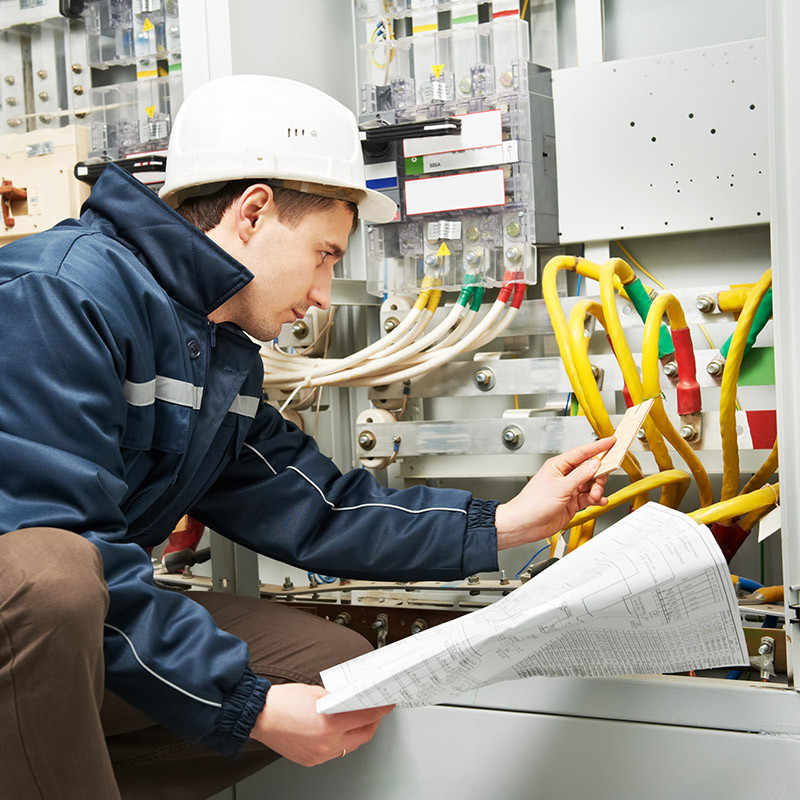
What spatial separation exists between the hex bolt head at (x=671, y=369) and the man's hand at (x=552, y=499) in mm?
365

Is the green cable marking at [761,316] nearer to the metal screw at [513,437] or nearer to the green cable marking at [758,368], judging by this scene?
the green cable marking at [758,368]

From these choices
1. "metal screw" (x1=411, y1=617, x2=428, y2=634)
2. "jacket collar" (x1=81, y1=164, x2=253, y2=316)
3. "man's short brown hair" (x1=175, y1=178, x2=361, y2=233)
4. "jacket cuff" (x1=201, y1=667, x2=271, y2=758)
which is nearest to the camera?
"jacket cuff" (x1=201, y1=667, x2=271, y2=758)

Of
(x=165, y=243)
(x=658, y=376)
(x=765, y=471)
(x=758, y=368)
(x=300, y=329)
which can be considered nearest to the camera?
(x=165, y=243)

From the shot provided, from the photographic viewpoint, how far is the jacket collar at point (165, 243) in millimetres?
1157

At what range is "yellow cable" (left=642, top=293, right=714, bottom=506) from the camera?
143 cm

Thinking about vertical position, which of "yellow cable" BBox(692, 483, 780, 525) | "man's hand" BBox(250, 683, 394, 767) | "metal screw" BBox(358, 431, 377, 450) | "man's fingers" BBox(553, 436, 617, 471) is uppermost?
"man's fingers" BBox(553, 436, 617, 471)

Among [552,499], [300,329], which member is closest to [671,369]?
[552,499]

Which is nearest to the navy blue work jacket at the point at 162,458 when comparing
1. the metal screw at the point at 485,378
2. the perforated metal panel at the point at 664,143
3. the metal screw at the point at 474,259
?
the metal screw at the point at 485,378

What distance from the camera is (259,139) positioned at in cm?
125

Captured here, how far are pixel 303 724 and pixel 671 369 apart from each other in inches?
38.4

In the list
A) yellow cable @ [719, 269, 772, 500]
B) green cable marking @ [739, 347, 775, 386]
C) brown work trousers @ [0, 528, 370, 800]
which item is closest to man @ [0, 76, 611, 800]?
brown work trousers @ [0, 528, 370, 800]

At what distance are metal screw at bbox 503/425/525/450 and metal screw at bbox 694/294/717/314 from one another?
0.41 meters

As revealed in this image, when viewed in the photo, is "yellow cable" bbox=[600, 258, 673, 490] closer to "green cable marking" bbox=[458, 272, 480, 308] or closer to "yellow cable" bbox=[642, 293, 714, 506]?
"yellow cable" bbox=[642, 293, 714, 506]

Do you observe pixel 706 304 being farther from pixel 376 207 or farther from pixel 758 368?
pixel 376 207
